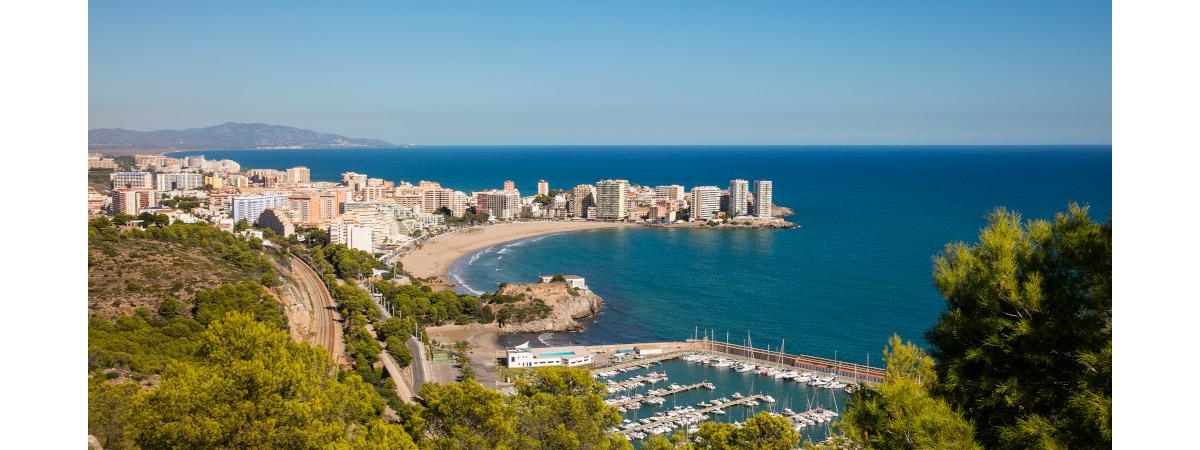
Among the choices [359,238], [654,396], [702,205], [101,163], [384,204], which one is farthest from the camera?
[101,163]

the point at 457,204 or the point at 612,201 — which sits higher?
the point at 612,201

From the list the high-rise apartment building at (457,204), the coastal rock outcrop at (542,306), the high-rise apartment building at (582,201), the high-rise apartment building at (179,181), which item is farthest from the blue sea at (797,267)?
the high-rise apartment building at (179,181)

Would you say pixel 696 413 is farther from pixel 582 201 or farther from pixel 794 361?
pixel 582 201

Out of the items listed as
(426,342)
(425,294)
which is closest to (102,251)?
(426,342)

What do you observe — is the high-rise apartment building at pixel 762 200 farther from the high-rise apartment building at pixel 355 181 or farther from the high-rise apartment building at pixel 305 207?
the high-rise apartment building at pixel 355 181

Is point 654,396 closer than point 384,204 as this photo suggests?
Yes

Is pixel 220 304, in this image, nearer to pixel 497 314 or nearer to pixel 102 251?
pixel 102 251

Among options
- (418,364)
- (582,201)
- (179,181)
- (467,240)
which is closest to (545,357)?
(418,364)

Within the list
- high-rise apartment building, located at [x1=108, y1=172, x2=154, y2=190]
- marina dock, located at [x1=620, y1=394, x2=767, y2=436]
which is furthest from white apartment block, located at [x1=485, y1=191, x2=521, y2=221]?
marina dock, located at [x1=620, y1=394, x2=767, y2=436]
